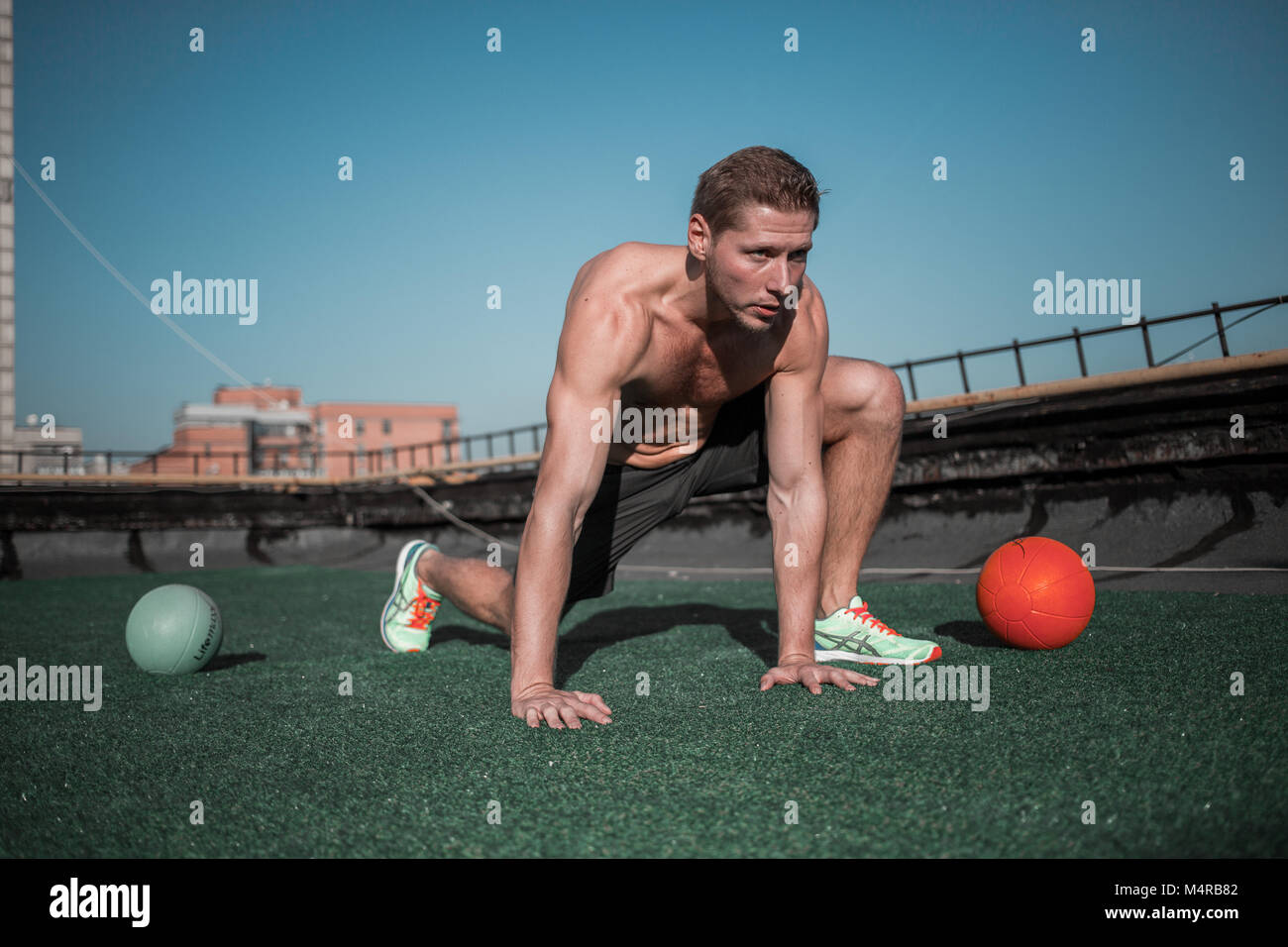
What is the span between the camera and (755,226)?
2635mm

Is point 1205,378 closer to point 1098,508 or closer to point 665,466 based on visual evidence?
point 1098,508

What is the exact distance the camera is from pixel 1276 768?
1826 millimetres

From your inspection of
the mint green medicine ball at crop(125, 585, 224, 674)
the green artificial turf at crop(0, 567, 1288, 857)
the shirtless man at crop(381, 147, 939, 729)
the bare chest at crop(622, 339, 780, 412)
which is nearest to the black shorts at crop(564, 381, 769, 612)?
the shirtless man at crop(381, 147, 939, 729)

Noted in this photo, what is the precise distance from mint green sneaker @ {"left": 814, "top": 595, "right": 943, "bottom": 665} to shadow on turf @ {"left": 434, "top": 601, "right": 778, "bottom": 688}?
0.25 metres

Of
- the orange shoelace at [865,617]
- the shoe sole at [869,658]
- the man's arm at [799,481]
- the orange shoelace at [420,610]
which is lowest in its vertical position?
the shoe sole at [869,658]

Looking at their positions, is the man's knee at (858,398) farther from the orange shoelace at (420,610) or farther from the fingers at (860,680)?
the orange shoelace at (420,610)

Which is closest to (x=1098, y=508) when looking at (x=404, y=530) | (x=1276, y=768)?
(x=1276, y=768)

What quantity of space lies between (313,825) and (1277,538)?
6.32 meters

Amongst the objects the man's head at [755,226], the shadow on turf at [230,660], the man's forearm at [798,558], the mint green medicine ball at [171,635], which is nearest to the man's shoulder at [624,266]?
the man's head at [755,226]

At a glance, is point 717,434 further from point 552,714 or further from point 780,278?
point 552,714

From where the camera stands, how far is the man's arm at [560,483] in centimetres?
271

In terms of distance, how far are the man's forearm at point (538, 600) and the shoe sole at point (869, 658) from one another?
3.86 feet

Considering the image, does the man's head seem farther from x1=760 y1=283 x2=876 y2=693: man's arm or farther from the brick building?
the brick building
